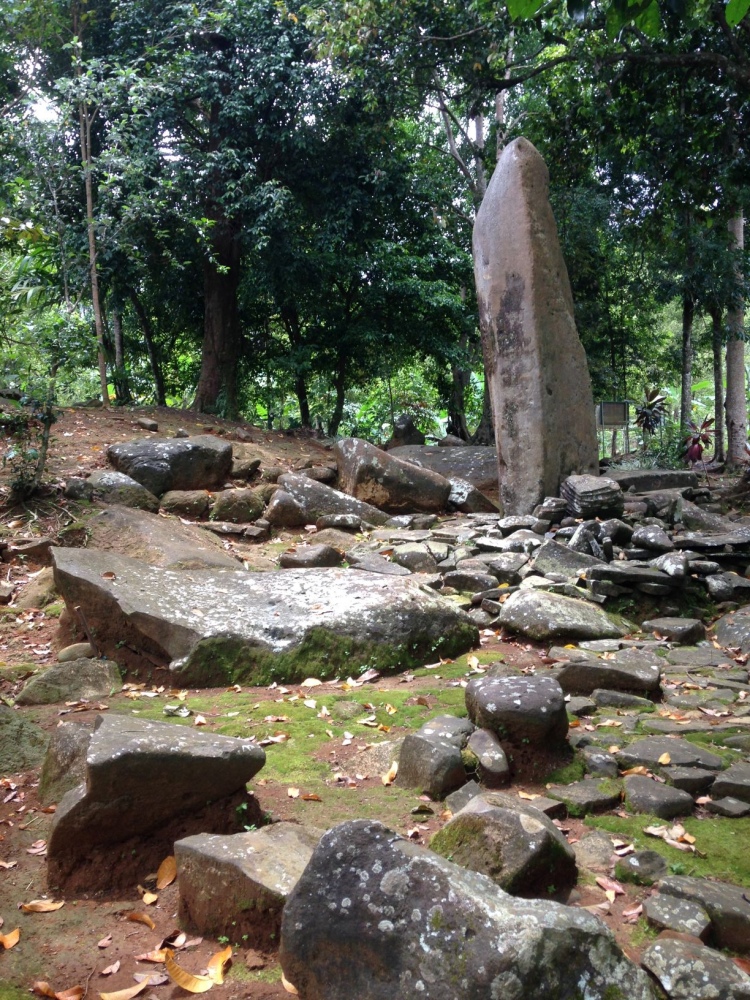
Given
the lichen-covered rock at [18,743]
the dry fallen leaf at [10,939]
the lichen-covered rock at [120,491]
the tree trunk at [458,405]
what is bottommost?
the dry fallen leaf at [10,939]

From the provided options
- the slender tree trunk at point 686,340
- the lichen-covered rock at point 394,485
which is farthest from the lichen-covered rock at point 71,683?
the slender tree trunk at point 686,340

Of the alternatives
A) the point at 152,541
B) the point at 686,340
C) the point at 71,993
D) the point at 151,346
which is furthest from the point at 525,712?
the point at 151,346

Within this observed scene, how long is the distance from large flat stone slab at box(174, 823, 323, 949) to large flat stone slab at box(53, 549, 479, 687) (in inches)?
91.1

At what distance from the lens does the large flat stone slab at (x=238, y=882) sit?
8.71 feet

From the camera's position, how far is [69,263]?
540 inches

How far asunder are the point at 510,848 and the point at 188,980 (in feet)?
3.50

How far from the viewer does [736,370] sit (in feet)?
47.8

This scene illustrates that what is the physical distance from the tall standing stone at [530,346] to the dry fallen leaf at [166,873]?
658 centimetres

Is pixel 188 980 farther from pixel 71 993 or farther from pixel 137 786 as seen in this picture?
pixel 137 786

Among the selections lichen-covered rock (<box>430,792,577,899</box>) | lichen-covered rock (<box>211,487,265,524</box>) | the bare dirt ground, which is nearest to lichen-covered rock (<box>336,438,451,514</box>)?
lichen-covered rock (<box>211,487,265,524</box>)

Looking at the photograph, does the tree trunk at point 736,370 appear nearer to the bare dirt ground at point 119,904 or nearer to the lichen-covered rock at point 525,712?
the bare dirt ground at point 119,904

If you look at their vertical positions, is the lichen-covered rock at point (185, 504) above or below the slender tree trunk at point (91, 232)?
below

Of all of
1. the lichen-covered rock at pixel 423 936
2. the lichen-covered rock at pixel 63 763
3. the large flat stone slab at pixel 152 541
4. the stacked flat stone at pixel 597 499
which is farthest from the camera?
the stacked flat stone at pixel 597 499

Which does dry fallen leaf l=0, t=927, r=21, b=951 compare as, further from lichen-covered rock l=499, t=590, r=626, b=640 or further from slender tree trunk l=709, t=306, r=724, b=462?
slender tree trunk l=709, t=306, r=724, b=462
